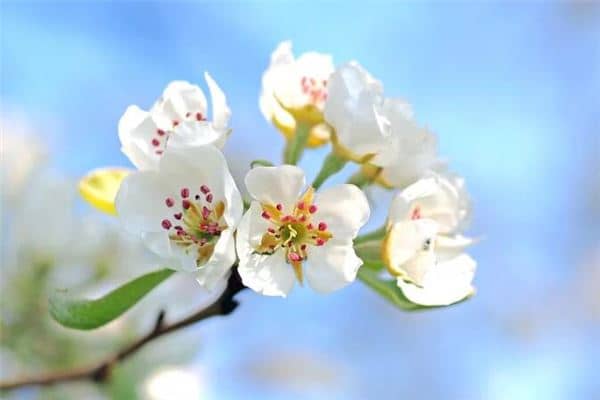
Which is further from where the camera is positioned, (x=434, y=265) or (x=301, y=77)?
(x=301, y=77)

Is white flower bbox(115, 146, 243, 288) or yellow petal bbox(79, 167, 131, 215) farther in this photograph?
yellow petal bbox(79, 167, 131, 215)

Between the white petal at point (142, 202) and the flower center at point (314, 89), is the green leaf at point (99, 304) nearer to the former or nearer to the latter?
the white petal at point (142, 202)

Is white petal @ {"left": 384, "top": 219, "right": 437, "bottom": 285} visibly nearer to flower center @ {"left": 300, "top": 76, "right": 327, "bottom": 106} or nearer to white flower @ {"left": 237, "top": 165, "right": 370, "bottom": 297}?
white flower @ {"left": 237, "top": 165, "right": 370, "bottom": 297}

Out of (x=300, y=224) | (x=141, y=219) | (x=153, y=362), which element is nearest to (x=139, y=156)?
(x=141, y=219)

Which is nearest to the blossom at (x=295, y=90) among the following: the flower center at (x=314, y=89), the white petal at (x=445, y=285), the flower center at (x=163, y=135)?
the flower center at (x=314, y=89)

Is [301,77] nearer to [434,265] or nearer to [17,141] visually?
[434,265]

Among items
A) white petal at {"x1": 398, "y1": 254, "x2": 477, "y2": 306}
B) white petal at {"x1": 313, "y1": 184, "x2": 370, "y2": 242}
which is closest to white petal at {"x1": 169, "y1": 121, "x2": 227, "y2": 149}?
white petal at {"x1": 313, "y1": 184, "x2": 370, "y2": 242}
